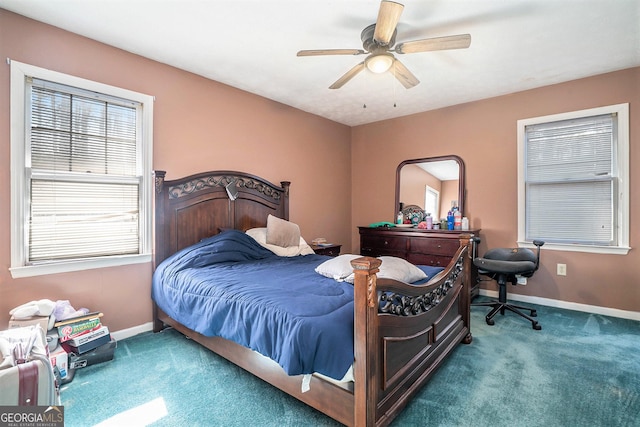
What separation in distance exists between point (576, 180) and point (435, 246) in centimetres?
169

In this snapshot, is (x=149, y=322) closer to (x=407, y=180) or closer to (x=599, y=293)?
(x=407, y=180)

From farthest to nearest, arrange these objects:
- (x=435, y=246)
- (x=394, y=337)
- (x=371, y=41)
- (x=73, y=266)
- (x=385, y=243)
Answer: (x=385, y=243)
(x=435, y=246)
(x=73, y=266)
(x=371, y=41)
(x=394, y=337)

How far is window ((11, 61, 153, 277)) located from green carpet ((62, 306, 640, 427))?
3.00 ft

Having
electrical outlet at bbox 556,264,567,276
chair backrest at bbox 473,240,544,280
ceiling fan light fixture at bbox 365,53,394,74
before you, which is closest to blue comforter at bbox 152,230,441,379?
chair backrest at bbox 473,240,544,280

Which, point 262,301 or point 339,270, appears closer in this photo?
point 262,301

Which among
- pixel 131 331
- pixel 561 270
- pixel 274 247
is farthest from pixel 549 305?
pixel 131 331

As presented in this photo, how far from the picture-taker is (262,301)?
1.71m

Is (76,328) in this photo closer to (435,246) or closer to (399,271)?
(399,271)

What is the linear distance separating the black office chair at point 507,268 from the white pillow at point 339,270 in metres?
1.75

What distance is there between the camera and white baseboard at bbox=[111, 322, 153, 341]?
2.67 metres

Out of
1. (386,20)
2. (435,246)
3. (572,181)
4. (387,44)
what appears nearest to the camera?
(386,20)

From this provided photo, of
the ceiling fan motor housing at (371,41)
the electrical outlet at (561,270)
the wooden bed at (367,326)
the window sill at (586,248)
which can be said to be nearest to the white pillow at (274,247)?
the wooden bed at (367,326)

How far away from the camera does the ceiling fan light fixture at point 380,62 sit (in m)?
2.23

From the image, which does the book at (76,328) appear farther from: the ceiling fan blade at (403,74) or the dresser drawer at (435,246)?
the dresser drawer at (435,246)
